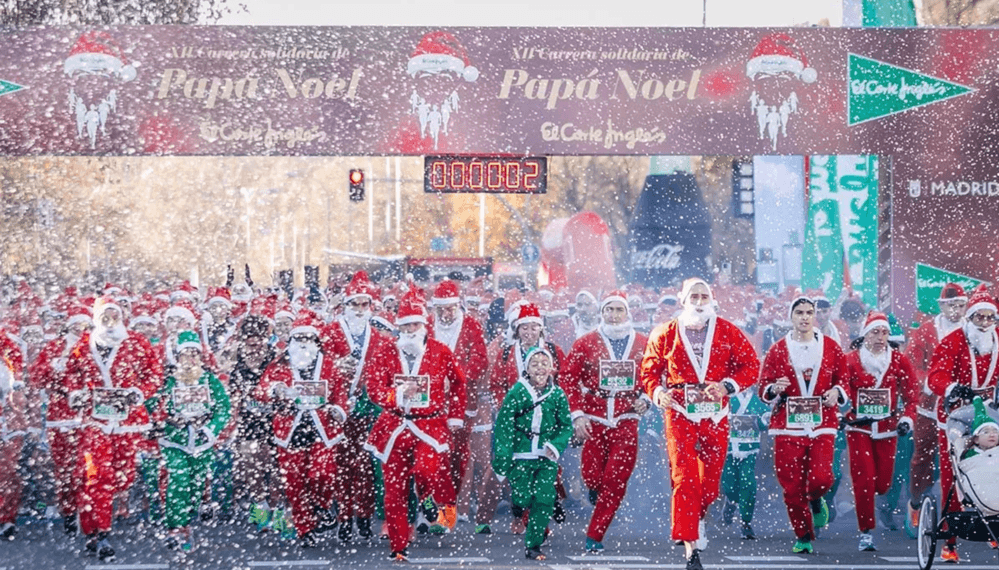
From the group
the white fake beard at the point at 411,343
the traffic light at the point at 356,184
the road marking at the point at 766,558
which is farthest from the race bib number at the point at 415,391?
the traffic light at the point at 356,184

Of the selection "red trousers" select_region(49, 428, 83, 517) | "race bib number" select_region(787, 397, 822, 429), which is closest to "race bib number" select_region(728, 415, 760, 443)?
"race bib number" select_region(787, 397, 822, 429)

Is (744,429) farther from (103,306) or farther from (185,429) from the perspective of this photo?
(103,306)

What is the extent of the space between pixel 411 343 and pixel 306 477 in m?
1.33

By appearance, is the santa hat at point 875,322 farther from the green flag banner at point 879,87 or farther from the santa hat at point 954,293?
the green flag banner at point 879,87

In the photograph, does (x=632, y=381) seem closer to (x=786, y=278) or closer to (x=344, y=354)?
(x=344, y=354)

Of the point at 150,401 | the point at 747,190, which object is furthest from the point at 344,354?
the point at 747,190

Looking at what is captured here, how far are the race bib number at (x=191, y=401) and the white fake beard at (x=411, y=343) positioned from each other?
1.53m

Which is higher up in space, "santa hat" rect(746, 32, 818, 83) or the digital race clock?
"santa hat" rect(746, 32, 818, 83)

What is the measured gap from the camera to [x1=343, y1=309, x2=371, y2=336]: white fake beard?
37.9 feet

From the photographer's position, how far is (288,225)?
80.2m

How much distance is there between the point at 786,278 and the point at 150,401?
17.8m

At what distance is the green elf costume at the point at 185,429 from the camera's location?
1036 centimetres

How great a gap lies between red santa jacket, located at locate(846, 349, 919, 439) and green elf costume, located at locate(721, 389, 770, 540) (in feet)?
2.64

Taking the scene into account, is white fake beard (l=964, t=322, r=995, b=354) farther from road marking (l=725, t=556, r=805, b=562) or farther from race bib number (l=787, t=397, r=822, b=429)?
road marking (l=725, t=556, r=805, b=562)
